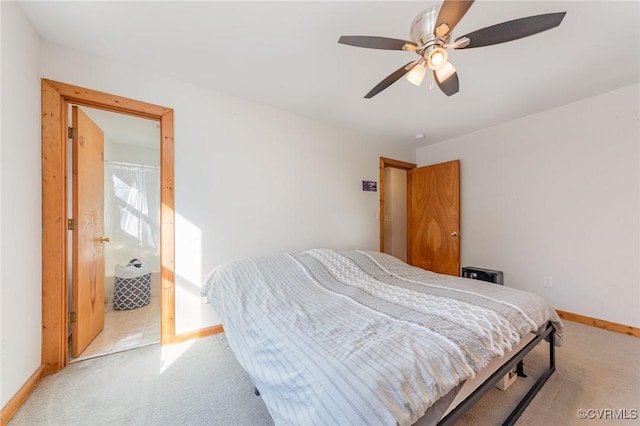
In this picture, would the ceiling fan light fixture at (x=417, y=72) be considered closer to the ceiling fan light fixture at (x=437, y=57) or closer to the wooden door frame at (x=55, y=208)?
the ceiling fan light fixture at (x=437, y=57)

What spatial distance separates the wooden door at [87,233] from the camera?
192cm

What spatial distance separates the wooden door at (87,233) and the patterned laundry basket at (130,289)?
54 cm

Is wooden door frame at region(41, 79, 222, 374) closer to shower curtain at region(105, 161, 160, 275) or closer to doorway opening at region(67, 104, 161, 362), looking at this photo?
doorway opening at region(67, 104, 161, 362)

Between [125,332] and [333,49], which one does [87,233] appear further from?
[333,49]

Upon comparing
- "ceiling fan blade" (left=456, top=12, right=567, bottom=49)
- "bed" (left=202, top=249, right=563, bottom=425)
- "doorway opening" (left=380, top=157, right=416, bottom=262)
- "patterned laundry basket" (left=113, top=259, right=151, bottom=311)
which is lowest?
"patterned laundry basket" (left=113, top=259, right=151, bottom=311)

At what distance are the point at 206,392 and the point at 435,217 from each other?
11.6ft

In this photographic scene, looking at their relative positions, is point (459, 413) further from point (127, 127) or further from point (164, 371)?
point (127, 127)

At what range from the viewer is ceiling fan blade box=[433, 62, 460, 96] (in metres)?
1.46

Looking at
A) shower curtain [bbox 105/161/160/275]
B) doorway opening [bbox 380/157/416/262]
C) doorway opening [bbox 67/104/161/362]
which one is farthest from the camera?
doorway opening [bbox 380/157/416/262]

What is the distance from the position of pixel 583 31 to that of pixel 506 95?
2.77 feet

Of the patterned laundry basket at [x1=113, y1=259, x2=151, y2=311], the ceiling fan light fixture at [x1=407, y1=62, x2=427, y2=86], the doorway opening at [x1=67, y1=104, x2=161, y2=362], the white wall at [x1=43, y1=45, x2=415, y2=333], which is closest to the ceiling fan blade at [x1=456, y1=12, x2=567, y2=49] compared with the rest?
the ceiling fan light fixture at [x1=407, y1=62, x2=427, y2=86]

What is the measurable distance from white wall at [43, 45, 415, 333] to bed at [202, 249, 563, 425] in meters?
0.46

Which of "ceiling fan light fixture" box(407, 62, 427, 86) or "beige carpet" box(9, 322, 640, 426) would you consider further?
"ceiling fan light fixture" box(407, 62, 427, 86)

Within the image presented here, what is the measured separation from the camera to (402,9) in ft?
4.72
